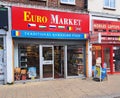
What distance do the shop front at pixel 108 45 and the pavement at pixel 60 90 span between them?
282 centimetres

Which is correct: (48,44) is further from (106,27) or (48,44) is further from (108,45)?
(108,45)

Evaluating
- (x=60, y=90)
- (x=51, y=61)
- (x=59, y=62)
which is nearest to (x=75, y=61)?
(x=59, y=62)

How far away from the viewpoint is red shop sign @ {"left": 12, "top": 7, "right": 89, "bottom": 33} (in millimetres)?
10320

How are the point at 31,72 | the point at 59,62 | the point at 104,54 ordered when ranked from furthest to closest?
the point at 104,54 → the point at 59,62 → the point at 31,72

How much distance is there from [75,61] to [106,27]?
3.12 m

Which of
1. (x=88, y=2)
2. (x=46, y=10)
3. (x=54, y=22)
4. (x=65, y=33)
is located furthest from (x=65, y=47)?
(x=88, y=2)

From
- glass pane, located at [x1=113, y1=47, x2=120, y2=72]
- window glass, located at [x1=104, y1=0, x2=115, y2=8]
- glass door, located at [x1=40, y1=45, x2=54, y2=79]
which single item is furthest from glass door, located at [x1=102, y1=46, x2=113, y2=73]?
glass door, located at [x1=40, y1=45, x2=54, y2=79]

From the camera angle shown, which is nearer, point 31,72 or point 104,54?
point 31,72

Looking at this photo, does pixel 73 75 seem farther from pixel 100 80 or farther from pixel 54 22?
pixel 54 22

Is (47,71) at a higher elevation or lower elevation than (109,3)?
lower

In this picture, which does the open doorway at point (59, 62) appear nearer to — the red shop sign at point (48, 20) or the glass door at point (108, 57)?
the red shop sign at point (48, 20)

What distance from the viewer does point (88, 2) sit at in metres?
12.4

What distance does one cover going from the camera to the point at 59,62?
39.5ft

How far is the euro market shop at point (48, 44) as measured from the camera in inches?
416
